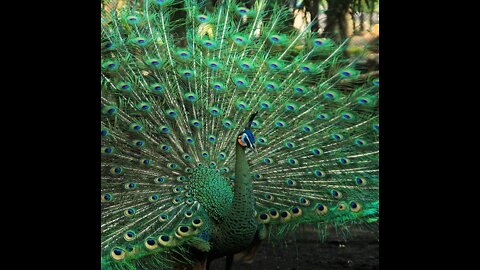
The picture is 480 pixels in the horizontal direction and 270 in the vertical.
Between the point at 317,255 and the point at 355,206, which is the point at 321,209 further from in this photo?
the point at 317,255

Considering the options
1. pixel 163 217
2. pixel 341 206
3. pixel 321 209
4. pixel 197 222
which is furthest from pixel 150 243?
pixel 341 206

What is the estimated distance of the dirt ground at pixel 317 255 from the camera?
498 centimetres

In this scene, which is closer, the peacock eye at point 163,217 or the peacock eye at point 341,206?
the peacock eye at point 163,217

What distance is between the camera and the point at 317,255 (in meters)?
5.25

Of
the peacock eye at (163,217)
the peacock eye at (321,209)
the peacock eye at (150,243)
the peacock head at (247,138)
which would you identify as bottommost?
the peacock eye at (150,243)

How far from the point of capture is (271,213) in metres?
3.92

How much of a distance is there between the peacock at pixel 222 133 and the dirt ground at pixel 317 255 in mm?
1116

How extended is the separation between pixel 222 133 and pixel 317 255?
5.94ft

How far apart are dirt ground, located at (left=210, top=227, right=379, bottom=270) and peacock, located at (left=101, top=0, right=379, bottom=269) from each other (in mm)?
1116

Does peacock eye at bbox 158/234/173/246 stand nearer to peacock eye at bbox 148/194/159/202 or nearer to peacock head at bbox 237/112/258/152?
peacock eye at bbox 148/194/159/202

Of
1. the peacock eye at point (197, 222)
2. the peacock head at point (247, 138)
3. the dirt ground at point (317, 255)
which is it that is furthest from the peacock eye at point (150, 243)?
the dirt ground at point (317, 255)

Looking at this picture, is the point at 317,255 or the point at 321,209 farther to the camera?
the point at 317,255

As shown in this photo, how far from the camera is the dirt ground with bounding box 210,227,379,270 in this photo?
4.98m

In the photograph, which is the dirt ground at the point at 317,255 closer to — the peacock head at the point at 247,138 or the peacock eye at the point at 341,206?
the peacock eye at the point at 341,206
